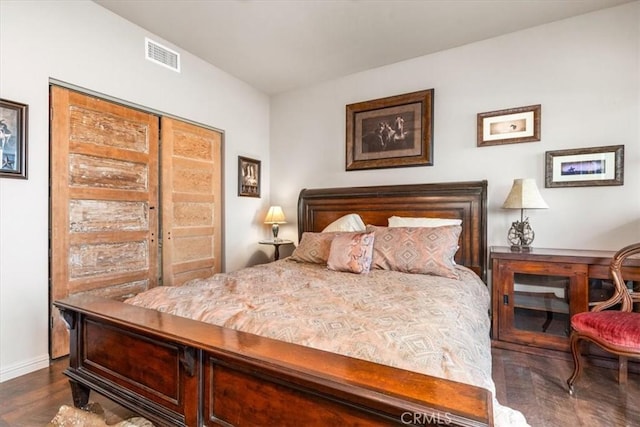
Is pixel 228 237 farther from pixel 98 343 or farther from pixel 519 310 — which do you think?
pixel 519 310

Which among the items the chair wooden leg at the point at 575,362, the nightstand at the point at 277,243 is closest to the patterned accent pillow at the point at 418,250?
the chair wooden leg at the point at 575,362

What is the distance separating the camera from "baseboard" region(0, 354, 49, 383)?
219 cm

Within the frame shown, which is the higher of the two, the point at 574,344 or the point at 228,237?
the point at 228,237

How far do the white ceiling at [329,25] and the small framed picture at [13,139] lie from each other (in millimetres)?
1139

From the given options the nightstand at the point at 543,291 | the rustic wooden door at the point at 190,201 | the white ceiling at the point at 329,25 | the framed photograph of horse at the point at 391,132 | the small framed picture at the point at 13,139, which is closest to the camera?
the small framed picture at the point at 13,139

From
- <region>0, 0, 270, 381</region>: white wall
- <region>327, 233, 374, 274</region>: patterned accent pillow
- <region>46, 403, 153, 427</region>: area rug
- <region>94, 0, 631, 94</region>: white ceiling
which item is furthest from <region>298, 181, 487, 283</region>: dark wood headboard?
<region>46, 403, 153, 427</region>: area rug

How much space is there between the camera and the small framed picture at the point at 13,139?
2.18 metres

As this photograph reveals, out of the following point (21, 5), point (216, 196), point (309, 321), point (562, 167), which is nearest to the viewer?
point (309, 321)

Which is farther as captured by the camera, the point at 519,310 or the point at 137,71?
the point at 137,71

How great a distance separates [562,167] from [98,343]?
12.1ft

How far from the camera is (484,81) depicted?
3180mm

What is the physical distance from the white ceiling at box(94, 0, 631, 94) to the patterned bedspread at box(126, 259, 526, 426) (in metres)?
2.20

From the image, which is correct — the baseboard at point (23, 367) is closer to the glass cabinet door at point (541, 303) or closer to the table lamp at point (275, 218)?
the table lamp at point (275, 218)

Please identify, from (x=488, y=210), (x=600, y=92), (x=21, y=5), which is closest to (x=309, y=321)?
(x=488, y=210)
